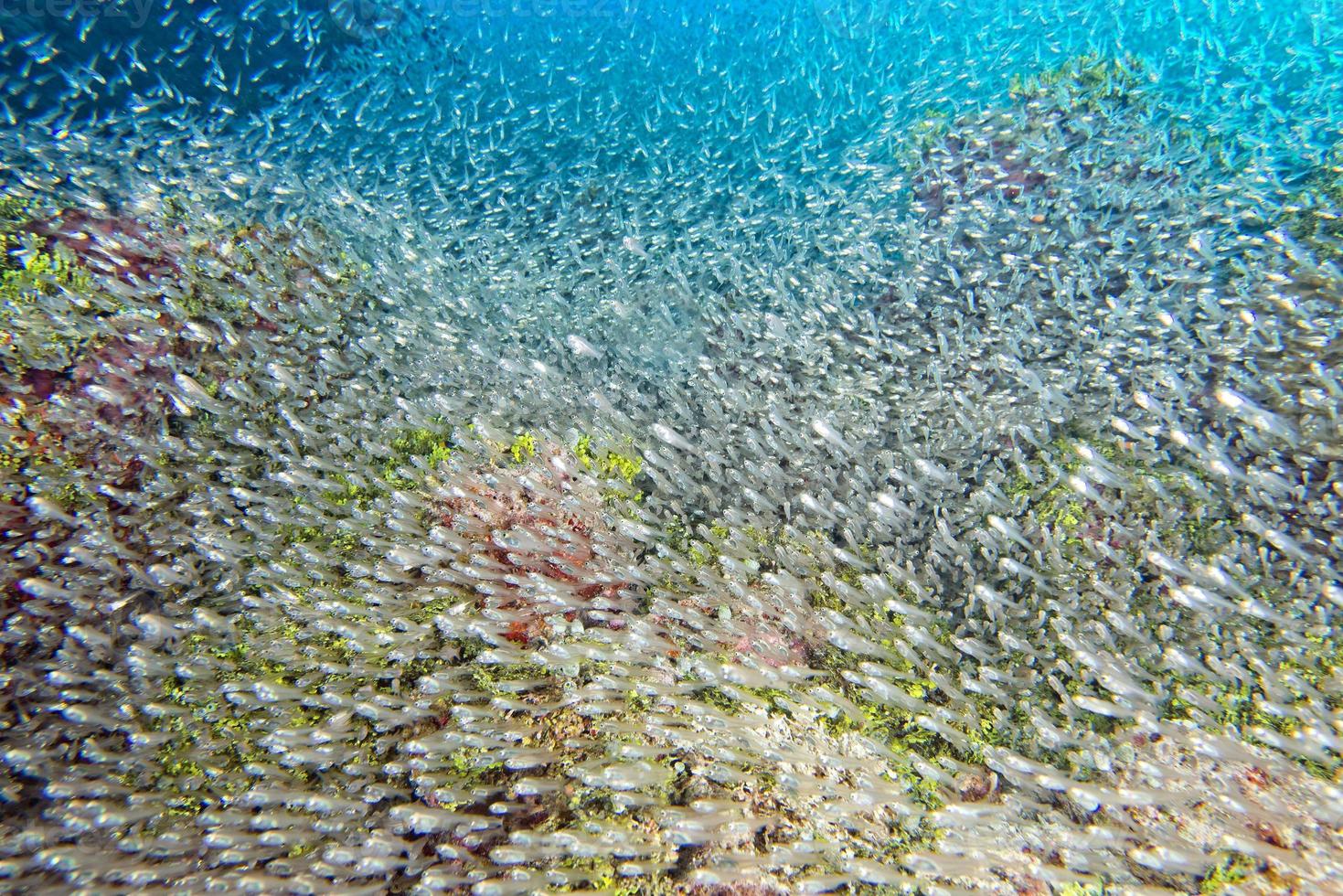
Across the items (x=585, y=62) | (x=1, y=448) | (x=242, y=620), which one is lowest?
(x=242, y=620)

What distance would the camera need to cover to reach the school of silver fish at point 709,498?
2748 mm

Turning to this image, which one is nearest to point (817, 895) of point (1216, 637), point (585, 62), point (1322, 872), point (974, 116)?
point (1322, 872)

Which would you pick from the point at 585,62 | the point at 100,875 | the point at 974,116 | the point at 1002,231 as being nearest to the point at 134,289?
the point at 100,875

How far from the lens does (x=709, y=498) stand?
4.35 m

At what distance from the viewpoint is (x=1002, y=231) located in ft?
19.6

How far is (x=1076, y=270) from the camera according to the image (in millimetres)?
5199

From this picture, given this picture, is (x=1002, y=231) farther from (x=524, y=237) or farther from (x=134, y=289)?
(x=134, y=289)

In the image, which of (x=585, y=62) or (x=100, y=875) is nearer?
(x=100, y=875)

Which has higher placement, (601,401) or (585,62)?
(585,62)

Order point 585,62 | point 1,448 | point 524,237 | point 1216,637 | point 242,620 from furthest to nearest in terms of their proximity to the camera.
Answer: point 585,62, point 524,237, point 1,448, point 242,620, point 1216,637

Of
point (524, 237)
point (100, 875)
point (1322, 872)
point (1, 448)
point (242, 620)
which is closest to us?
point (1322, 872)

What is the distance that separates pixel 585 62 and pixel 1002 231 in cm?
726

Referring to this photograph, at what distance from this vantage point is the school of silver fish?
2.75m

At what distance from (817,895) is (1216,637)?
254cm
